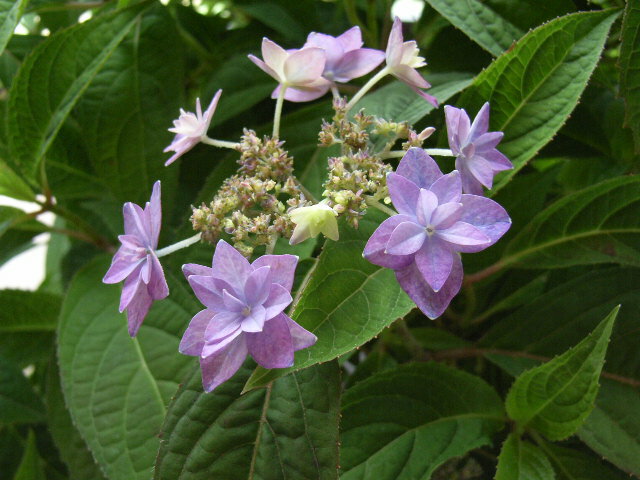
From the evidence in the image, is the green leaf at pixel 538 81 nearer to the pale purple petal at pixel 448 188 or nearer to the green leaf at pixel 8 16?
the pale purple petal at pixel 448 188

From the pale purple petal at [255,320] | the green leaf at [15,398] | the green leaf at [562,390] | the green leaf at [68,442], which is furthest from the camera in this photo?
the green leaf at [15,398]

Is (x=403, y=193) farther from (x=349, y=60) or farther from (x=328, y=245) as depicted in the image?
(x=349, y=60)

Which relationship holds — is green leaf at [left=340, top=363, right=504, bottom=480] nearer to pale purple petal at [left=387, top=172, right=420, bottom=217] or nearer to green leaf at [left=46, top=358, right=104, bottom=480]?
pale purple petal at [left=387, top=172, right=420, bottom=217]

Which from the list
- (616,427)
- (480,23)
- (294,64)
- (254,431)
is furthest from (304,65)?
(616,427)

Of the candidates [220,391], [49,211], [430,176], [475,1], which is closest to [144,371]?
[220,391]

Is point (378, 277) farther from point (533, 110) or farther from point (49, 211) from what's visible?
point (49, 211)

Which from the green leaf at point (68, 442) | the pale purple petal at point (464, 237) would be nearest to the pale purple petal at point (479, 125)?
the pale purple petal at point (464, 237)
